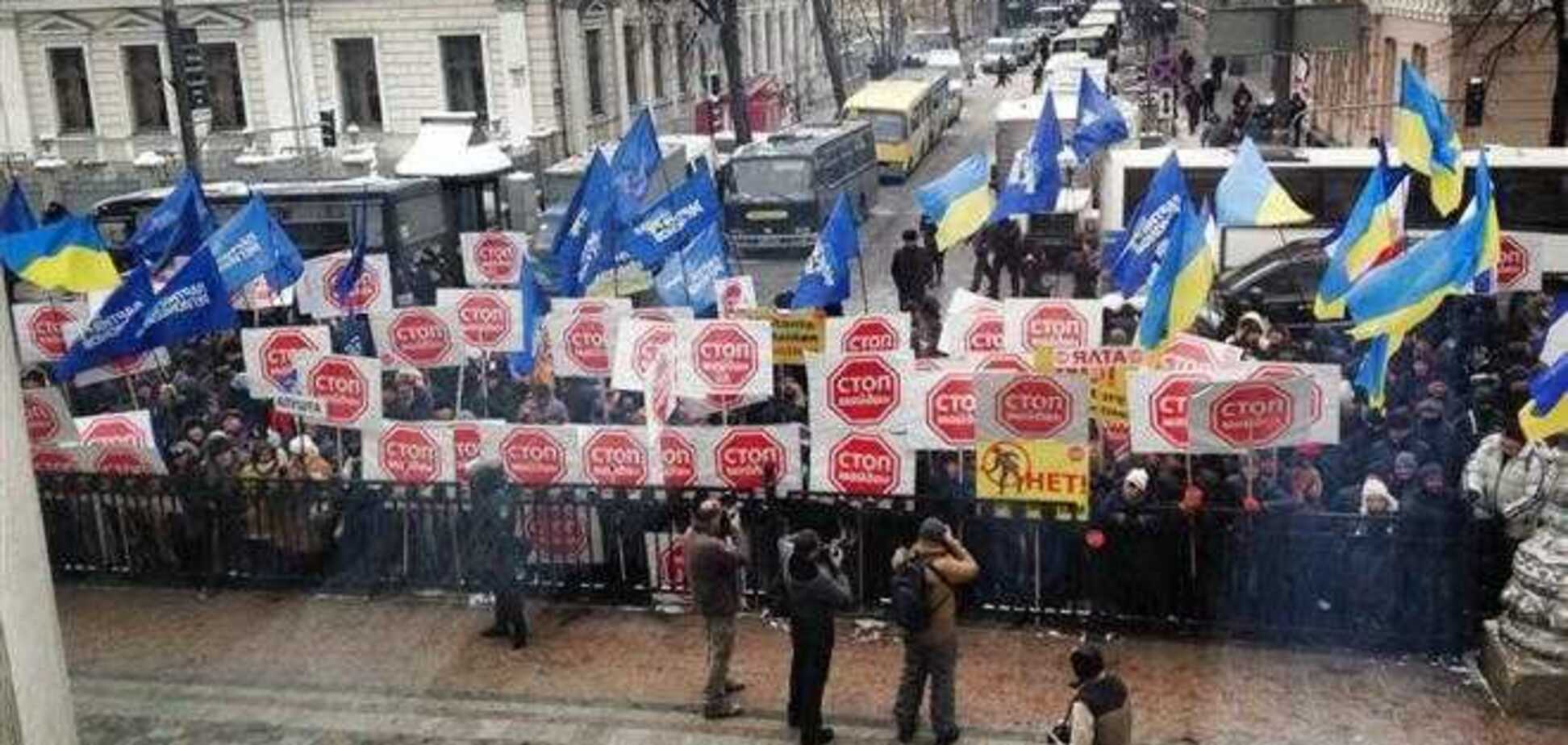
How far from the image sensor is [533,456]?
38.0 ft

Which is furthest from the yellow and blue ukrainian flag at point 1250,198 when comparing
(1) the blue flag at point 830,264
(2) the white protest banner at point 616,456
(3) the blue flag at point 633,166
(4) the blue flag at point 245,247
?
(4) the blue flag at point 245,247

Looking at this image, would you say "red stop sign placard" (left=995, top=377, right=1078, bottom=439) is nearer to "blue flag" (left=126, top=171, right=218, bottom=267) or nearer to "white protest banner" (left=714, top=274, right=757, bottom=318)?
"white protest banner" (left=714, top=274, right=757, bottom=318)

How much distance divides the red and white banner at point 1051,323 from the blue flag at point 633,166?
376 cm

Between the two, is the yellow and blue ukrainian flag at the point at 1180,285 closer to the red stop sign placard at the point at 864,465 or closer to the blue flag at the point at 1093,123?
the red stop sign placard at the point at 864,465

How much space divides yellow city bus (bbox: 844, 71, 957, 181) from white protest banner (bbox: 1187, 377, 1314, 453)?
82.9ft

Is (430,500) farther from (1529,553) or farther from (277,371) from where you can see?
(1529,553)

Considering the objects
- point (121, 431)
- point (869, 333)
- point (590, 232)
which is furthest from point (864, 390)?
point (121, 431)

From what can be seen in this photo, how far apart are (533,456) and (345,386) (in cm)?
164

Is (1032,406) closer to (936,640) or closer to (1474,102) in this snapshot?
(936,640)

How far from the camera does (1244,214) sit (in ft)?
45.1

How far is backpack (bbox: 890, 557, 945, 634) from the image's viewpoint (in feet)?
28.2

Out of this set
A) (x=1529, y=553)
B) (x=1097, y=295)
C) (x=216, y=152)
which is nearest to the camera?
(x=1529, y=553)

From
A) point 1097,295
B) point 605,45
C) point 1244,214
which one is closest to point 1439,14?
point 1097,295

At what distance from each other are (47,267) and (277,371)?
107 inches
